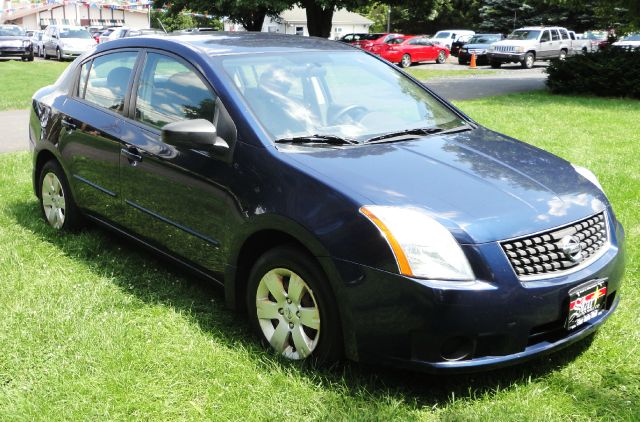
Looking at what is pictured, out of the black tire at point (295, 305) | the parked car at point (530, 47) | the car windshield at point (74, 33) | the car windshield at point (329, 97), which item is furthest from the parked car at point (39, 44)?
the black tire at point (295, 305)

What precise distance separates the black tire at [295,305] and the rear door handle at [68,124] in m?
2.29

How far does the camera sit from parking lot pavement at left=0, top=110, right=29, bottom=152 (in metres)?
9.91

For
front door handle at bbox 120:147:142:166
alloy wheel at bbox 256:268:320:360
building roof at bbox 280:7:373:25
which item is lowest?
alloy wheel at bbox 256:268:320:360

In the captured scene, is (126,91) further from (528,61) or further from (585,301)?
(528,61)

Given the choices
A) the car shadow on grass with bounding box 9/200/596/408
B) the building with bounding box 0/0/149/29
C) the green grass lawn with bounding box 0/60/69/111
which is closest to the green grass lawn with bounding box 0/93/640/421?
the car shadow on grass with bounding box 9/200/596/408

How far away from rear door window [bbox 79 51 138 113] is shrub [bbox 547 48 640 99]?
14.6 m

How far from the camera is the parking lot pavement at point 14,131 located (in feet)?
32.5

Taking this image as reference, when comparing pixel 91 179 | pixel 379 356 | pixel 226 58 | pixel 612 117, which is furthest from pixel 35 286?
pixel 612 117

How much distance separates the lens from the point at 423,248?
2936 mm

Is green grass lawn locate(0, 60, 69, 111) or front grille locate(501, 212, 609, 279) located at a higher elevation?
front grille locate(501, 212, 609, 279)

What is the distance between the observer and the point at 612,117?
12781mm

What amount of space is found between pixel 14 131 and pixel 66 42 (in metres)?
→ 22.9

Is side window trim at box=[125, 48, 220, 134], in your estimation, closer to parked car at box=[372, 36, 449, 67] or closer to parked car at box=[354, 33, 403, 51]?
parked car at box=[372, 36, 449, 67]

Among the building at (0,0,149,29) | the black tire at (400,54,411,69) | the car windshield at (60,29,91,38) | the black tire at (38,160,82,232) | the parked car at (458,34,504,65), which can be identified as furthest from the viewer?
the building at (0,0,149,29)
